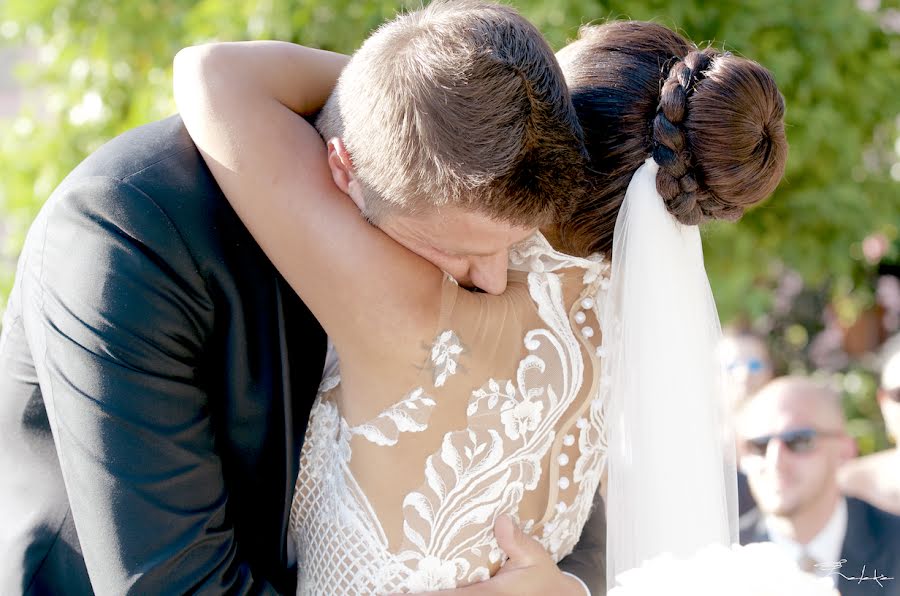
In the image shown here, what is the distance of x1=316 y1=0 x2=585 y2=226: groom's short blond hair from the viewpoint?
172cm

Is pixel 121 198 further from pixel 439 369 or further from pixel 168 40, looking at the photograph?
pixel 168 40

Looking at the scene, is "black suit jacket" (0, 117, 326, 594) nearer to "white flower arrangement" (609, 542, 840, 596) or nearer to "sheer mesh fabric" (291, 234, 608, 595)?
"sheer mesh fabric" (291, 234, 608, 595)

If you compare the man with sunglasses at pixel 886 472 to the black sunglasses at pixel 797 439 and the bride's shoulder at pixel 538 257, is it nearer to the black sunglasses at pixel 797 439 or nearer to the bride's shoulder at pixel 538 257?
the black sunglasses at pixel 797 439

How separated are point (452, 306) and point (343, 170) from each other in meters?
0.34

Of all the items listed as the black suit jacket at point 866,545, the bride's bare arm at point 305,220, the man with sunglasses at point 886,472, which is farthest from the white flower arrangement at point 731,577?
the man with sunglasses at point 886,472

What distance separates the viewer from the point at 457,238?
1.89 m

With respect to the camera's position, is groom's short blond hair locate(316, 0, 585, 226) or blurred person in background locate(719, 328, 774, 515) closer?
groom's short blond hair locate(316, 0, 585, 226)

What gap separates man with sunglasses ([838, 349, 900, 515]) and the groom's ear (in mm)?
3204

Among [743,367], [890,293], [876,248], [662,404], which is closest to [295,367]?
[662,404]

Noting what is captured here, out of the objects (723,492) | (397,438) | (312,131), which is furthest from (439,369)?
(723,492)

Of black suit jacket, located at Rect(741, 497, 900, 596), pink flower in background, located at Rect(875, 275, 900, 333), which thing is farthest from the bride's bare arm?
pink flower in background, located at Rect(875, 275, 900, 333)

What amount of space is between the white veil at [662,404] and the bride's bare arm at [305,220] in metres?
0.51

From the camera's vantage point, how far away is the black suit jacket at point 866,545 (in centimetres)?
350

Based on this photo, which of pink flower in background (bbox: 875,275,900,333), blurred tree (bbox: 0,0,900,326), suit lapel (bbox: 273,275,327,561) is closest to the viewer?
suit lapel (bbox: 273,275,327,561)
